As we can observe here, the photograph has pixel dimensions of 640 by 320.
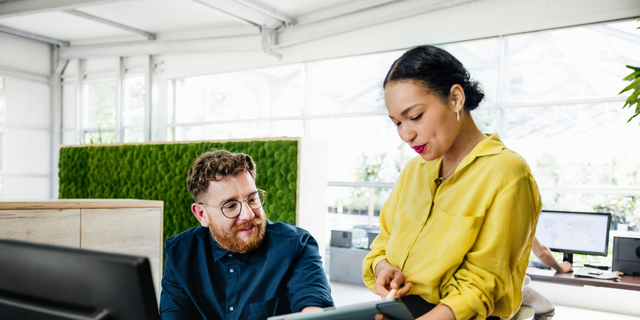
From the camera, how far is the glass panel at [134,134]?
32.3 feet

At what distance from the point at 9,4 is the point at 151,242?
20.7 feet

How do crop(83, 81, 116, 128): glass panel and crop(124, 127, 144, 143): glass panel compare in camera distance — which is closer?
crop(124, 127, 144, 143): glass panel

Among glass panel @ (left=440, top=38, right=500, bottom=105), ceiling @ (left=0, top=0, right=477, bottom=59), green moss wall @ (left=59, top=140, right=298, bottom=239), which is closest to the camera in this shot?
green moss wall @ (left=59, top=140, right=298, bottom=239)

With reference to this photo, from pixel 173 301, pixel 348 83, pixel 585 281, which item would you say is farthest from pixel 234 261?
pixel 348 83

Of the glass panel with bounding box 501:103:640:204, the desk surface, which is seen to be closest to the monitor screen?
the desk surface

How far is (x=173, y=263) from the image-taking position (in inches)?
69.1

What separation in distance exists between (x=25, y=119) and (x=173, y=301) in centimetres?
1033

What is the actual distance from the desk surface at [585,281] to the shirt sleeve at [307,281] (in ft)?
8.69

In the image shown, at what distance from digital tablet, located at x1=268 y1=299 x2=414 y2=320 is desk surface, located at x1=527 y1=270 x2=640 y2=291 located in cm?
342

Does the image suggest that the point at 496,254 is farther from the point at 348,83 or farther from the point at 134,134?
the point at 134,134

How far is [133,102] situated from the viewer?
10.0 meters

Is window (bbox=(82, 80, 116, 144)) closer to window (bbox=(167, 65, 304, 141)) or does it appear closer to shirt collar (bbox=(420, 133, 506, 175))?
window (bbox=(167, 65, 304, 141))

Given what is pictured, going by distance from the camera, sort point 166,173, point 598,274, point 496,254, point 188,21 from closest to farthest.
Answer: point 496,254, point 598,274, point 166,173, point 188,21

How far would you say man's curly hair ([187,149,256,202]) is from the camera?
70.4 inches
